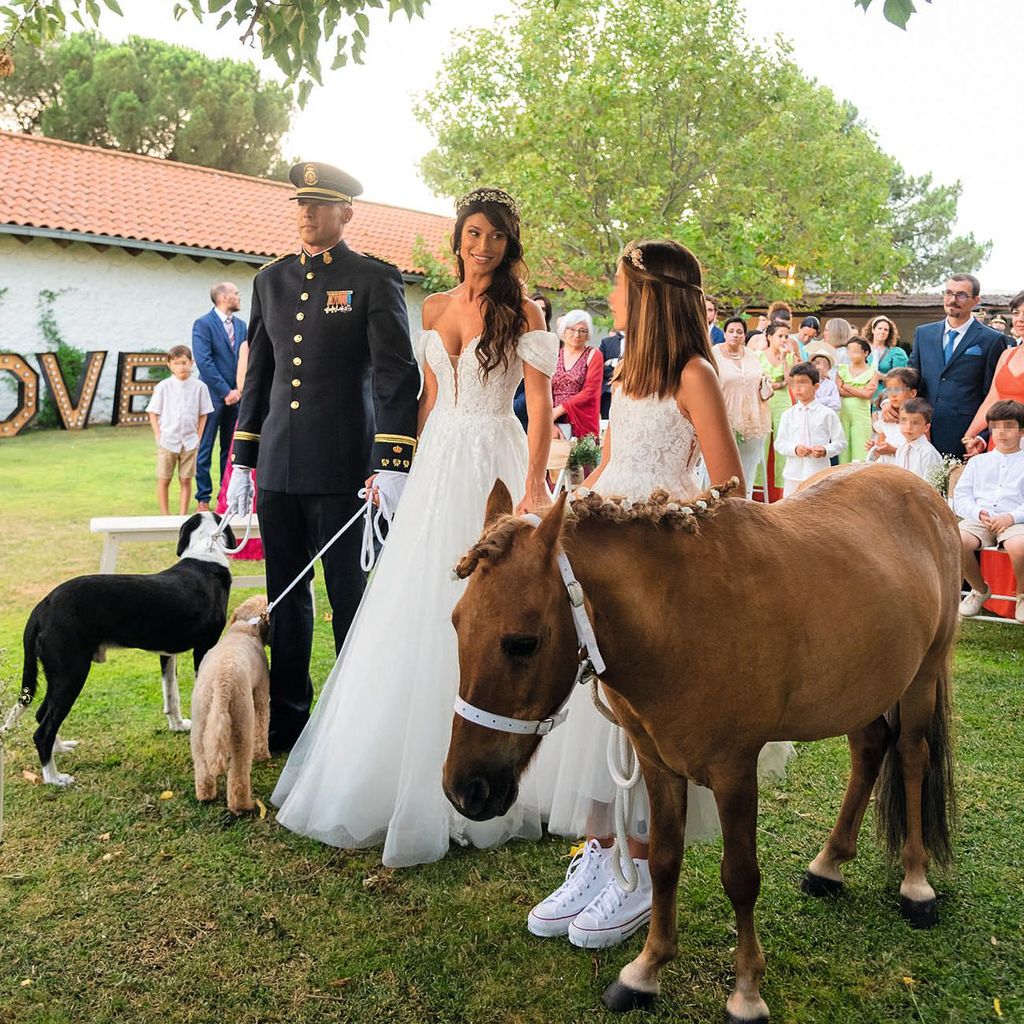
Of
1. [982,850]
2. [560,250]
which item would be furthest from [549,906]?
[560,250]

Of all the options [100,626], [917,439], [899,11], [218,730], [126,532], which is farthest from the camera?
[917,439]

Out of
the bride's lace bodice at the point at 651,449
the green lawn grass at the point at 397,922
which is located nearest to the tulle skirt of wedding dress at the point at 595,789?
the green lawn grass at the point at 397,922

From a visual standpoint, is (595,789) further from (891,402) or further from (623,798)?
(891,402)

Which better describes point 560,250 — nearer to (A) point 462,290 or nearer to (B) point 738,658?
(A) point 462,290

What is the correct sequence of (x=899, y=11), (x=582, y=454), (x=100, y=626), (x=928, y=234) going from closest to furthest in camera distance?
(x=899, y=11)
(x=100, y=626)
(x=582, y=454)
(x=928, y=234)

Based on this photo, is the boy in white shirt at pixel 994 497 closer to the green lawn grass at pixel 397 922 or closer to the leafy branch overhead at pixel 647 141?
the green lawn grass at pixel 397 922

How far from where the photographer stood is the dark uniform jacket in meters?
4.20

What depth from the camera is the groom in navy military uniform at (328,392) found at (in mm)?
4203

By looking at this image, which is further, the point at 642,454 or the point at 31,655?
the point at 31,655

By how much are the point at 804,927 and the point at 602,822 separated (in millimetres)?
794

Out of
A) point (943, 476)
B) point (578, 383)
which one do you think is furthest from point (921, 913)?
point (578, 383)

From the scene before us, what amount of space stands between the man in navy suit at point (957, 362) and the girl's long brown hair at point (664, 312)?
5.66m

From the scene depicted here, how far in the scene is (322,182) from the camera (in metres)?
4.23

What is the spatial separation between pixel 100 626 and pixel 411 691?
1599 mm
